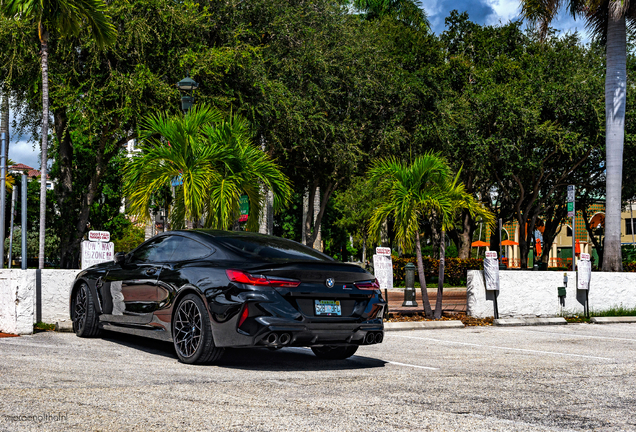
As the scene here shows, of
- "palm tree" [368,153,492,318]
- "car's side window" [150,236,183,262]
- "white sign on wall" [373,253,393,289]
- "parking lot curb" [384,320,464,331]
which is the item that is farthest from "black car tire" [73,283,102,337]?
"palm tree" [368,153,492,318]

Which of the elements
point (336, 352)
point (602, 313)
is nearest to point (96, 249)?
point (336, 352)

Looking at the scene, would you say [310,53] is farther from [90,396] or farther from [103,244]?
[90,396]

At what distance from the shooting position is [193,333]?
7469mm

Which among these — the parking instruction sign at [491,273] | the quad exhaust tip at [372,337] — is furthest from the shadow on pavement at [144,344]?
the parking instruction sign at [491,273]

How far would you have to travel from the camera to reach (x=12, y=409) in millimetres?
5105

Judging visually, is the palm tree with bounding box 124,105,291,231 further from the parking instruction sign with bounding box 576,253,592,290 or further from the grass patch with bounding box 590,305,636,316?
the grass patch with bounding box 590,305,636,316

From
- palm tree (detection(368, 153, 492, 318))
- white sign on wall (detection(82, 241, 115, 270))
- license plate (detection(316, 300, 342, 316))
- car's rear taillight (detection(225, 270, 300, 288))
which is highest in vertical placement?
palm tree (detection(368, 153, 492, 318))

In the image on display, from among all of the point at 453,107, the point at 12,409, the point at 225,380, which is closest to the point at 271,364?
the point at 225,380

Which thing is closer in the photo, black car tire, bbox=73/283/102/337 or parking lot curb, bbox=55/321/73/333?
black car tire, bbox=73/283/102/337

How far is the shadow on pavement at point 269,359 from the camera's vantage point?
7.73 m

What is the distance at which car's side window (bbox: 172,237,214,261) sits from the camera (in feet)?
26.1

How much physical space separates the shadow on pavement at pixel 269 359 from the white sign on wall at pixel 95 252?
7.02ft

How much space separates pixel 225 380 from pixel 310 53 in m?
19.9

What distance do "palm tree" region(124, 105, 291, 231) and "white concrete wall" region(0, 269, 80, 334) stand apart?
2332 millimetres
